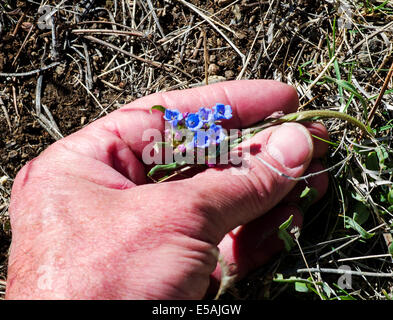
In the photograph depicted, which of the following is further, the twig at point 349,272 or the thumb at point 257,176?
the twig at point 349,272

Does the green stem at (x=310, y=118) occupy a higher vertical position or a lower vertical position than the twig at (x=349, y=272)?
higher

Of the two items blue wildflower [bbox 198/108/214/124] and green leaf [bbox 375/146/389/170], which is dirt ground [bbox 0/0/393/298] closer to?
green leaf [bbox 375/146/389/170]

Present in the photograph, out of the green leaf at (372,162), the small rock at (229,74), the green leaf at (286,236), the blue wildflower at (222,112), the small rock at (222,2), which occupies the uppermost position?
the small rock at (222,2)

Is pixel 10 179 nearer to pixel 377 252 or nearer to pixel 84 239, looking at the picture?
pixel 84 239

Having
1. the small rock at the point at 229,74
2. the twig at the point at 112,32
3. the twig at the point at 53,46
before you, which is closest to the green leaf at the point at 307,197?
the small rock at the point at 229,74

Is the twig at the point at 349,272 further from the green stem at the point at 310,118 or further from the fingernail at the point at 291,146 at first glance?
the green stem at the point at 310,118

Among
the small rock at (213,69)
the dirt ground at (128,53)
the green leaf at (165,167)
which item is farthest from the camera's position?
the small rock at (213,69)

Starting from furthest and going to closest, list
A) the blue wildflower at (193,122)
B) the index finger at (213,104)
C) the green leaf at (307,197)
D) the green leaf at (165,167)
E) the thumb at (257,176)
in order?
the index finger at (213,104), the green leaf at (307,197), the green leaf at (165,167), the blue wildflower at (193,122), the thumb at (257,176)

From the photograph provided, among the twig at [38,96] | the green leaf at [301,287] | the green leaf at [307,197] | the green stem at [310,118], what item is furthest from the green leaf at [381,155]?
the twig at [38,96]
